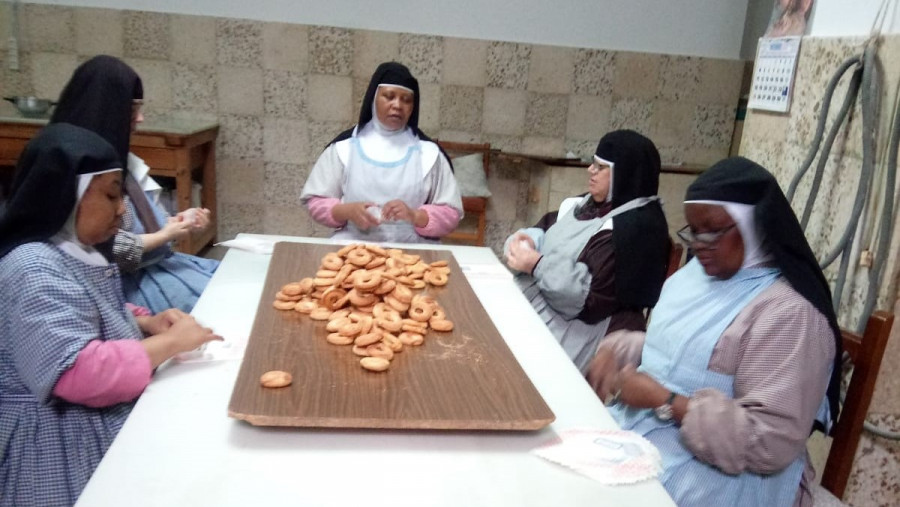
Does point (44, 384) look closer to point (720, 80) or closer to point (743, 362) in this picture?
point (743, 362)

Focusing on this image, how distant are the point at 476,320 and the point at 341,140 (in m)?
1.38

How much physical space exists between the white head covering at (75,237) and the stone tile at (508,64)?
3.18 metres

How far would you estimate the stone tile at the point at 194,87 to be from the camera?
4.07 m

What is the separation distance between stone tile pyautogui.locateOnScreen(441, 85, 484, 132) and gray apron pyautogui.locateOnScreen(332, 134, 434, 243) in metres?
1.62

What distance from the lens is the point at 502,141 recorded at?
4371 millimetres

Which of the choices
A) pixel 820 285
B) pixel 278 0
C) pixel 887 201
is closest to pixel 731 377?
pixel 820 285

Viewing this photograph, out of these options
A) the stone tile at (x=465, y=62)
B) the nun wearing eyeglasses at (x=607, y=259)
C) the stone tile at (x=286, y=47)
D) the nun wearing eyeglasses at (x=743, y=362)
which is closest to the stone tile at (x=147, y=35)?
the stone tile at (x=286, y=47)

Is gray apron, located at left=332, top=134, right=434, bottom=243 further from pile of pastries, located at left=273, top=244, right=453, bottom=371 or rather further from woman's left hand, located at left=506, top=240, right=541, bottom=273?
pile of pastries, located at left=273, top=244, right=453, bottom=371

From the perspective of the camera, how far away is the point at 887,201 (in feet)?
5.57

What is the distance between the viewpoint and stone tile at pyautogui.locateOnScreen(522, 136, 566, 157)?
4391 millimetres

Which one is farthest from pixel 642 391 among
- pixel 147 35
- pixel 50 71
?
pixel 50 71

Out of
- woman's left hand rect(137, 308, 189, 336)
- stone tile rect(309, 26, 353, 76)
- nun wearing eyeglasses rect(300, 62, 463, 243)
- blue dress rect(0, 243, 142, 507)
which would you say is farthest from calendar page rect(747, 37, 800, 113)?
stone tile rect(309, 26, 353, 76)

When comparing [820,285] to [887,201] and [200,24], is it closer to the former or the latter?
[887,201]

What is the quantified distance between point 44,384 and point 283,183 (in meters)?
3.22
